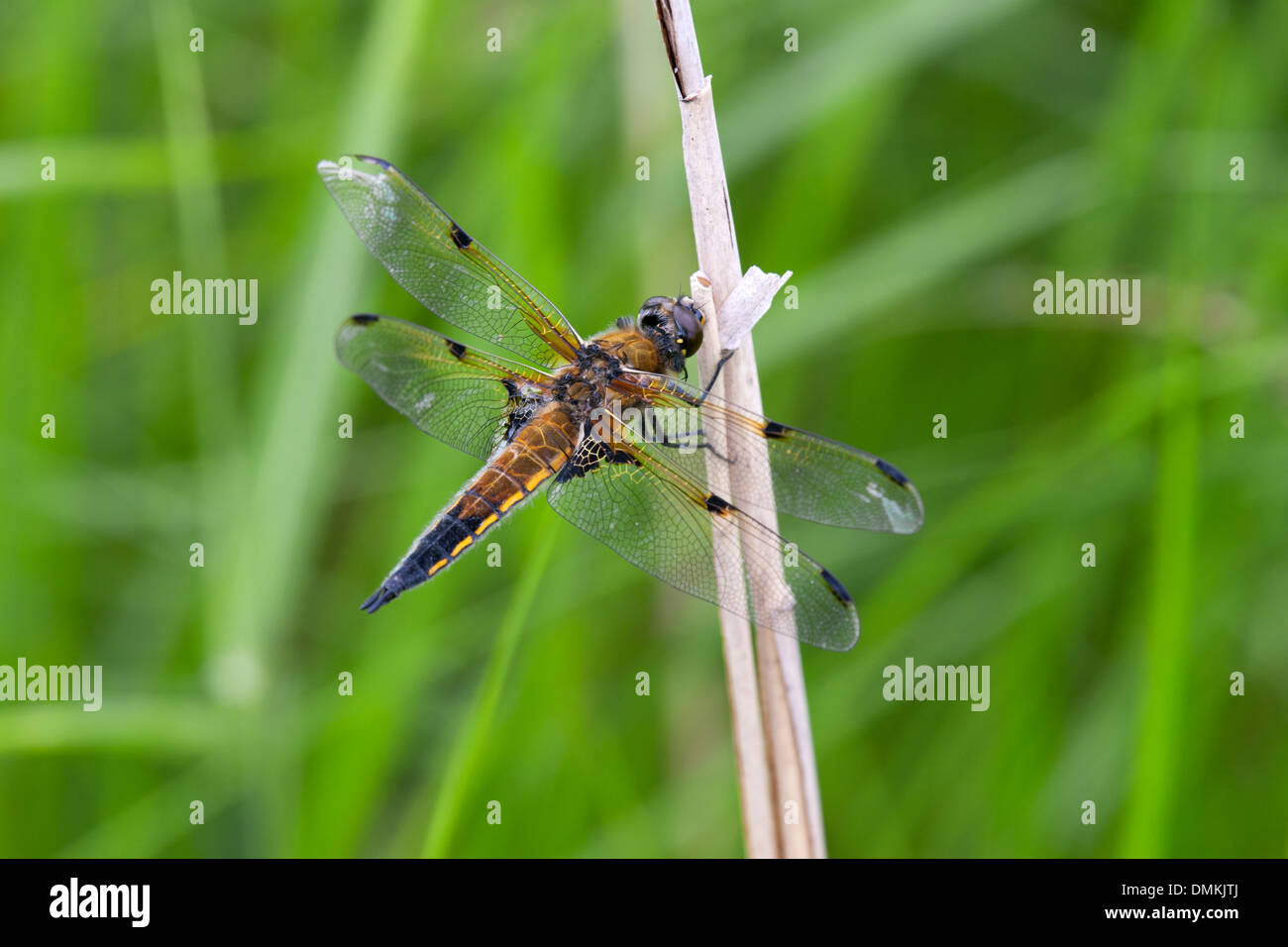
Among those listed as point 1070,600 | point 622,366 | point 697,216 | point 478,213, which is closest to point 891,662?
point 1070,600

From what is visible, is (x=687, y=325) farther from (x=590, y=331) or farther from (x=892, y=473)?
(x=590, y=331)

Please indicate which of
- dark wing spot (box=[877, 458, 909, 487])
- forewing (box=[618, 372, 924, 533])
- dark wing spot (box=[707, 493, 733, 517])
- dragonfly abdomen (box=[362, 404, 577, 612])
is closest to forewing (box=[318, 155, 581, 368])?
dragonfly abdomen (box=[362, 404, 577, 612])

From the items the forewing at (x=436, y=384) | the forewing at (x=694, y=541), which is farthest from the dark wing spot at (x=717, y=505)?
the forewing at (x=436, y=384)

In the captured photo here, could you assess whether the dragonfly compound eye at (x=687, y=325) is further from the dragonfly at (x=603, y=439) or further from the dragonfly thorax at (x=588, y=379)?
the dragonfly thorax at (x=588, y=379)

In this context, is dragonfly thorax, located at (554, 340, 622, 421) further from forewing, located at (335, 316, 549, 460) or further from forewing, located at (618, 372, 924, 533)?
forewing, located at (618, 372, 924, 533)

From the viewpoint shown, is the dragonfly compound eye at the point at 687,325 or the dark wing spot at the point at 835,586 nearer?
the dark wing spot at the point at 835,586

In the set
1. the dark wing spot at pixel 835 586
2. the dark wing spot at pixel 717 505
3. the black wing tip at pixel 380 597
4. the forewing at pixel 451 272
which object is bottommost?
the dark wing spot at pixel 835 586

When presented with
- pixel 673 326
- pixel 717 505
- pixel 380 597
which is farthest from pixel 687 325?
pixel 380 597
